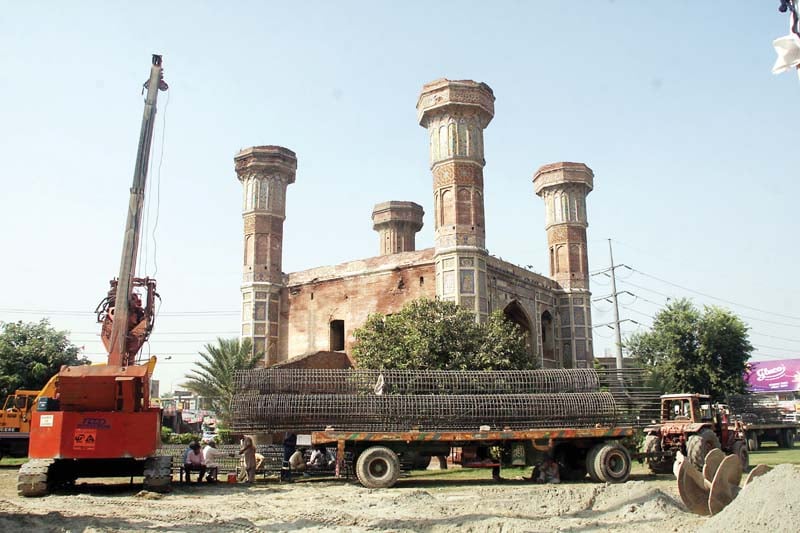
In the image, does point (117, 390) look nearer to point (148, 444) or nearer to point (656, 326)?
point (148, 444)

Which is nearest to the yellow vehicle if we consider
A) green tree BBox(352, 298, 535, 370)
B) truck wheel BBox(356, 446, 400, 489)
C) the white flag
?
green tree BBox(352, 298, 535, 370)

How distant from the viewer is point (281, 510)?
1024 centimetres

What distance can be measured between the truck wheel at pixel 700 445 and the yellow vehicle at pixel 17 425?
57.8ft

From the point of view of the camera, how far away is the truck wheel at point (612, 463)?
1391 cm

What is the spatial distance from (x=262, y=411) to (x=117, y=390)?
2.69 metres

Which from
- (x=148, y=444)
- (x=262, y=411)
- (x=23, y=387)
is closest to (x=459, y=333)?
(x=262, y=411)

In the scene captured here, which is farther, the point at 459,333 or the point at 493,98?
the point at 493,98

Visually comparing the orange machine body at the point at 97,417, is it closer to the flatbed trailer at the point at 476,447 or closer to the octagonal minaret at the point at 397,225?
the flatbed trailer at the point at 476,447

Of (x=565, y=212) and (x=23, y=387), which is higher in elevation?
(x=565, y=212)

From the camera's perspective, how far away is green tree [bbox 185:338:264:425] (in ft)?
87.5

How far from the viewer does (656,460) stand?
15.8 meters

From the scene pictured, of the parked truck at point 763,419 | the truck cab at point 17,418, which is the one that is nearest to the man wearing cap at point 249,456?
the truck cab at point 17,418

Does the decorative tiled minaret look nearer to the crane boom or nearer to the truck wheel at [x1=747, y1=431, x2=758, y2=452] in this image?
the truck wheel at [x1=747, y1=431, x2=758, y2=452]

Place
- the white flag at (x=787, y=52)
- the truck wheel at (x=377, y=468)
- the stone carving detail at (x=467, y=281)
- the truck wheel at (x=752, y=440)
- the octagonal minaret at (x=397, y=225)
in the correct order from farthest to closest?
the octagonal minaret at (x=397, y=225) < the truck wheel at (x=752, y=440) < the stone carving detail at (x=467, y=281) < the truck wheel at (x=377, y=468) < the white flag at (x=787, y=52)
